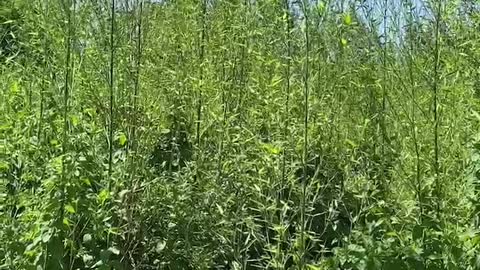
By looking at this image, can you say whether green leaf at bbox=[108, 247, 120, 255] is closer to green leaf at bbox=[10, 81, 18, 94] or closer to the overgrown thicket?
the overgrown thicket

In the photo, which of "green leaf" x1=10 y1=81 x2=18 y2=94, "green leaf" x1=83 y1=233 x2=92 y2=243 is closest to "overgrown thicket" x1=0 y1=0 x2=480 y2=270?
"green leaf" x1=83 y1=233 x2=92 y2=243

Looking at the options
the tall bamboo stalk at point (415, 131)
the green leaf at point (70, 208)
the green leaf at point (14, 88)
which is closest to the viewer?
the green leaf at point (70, 208)

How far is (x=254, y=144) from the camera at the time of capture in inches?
161

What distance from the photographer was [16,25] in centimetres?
472

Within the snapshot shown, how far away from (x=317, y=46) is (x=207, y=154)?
35.8 inches

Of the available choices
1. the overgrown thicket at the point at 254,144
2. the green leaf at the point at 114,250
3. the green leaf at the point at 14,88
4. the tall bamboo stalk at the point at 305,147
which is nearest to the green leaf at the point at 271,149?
the overgrown thicket at the point at 254,144

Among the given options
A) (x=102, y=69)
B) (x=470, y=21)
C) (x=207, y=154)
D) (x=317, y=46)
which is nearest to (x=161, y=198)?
(x=207, y=154)

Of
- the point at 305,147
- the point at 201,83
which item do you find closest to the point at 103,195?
the point at 305,147

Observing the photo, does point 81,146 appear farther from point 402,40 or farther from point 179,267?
point 402,40

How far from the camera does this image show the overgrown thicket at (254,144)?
370 cm

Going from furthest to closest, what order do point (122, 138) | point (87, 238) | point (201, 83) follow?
1. point (201, 83)
2. point (122, 138)
3. point (87, 238)

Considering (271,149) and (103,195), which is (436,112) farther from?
(103,195)

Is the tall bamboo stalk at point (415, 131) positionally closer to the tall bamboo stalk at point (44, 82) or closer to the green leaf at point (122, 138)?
the green leaf at point (122, 138)

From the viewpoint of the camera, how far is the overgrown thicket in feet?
12.1
